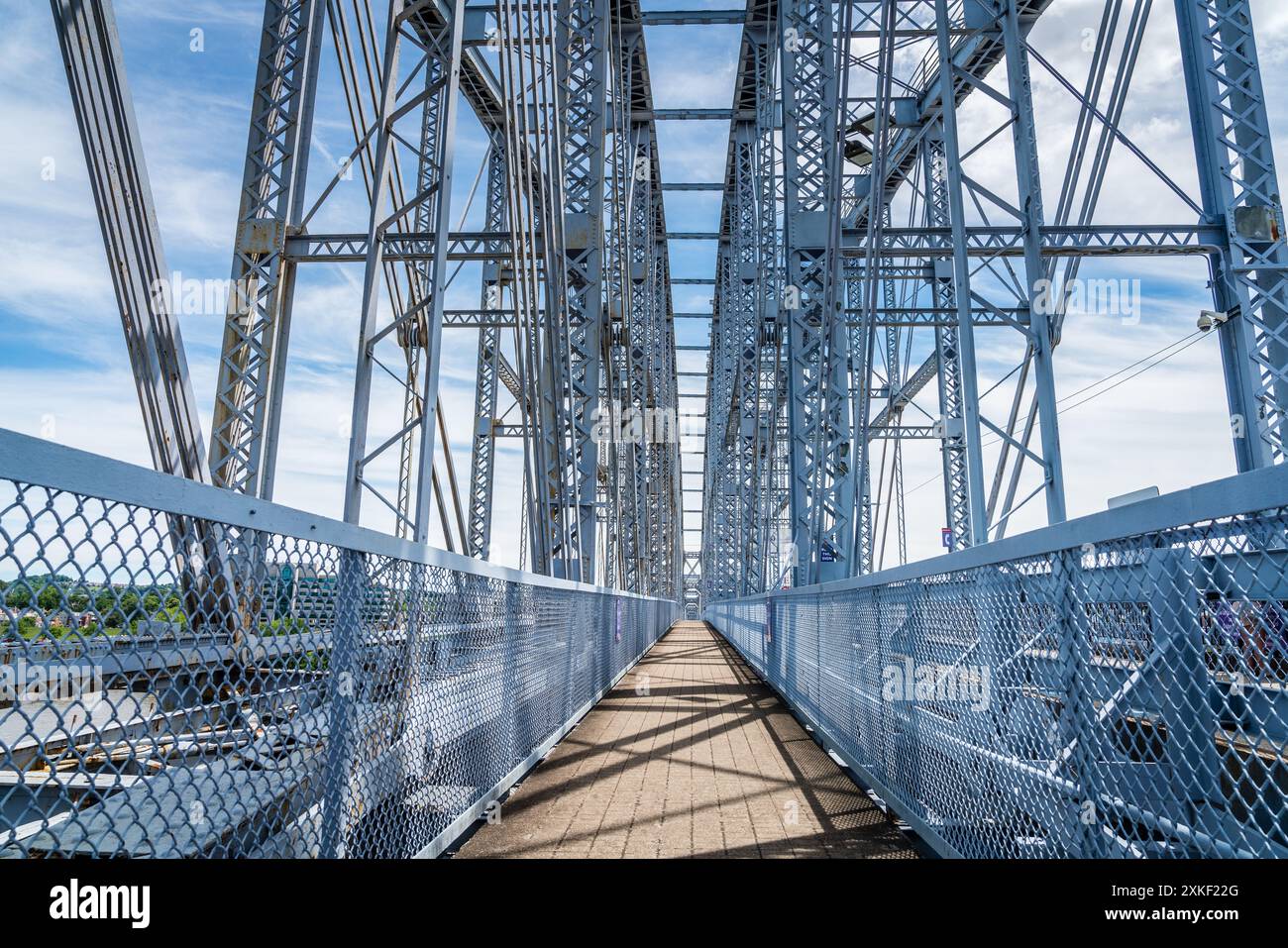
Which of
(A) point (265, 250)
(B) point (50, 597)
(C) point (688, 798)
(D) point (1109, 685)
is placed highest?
(A) point (265, 250)

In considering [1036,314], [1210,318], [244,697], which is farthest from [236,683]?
[1210,318]

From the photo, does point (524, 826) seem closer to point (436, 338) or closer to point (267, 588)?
point (267, 588)

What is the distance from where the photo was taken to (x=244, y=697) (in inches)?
80.4

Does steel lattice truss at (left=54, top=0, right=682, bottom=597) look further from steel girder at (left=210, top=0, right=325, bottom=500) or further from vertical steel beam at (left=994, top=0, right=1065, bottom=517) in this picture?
vertical steel beam at (left=994, top=0, right=1065, bottom=517)

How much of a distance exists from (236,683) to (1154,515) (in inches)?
93.1

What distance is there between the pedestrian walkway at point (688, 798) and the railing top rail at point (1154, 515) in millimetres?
1902

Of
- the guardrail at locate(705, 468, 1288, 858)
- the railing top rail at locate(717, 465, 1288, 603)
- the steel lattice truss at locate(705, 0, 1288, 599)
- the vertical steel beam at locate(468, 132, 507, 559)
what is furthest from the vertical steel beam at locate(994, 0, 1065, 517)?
the vertical steel beam at locate(468, 132, 507, 559)

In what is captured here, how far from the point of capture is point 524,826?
442 centimetres

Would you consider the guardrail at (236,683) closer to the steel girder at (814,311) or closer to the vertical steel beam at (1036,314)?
the vertical steel beam at (1036,314)

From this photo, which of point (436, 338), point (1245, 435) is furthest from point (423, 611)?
point (1245, 435)

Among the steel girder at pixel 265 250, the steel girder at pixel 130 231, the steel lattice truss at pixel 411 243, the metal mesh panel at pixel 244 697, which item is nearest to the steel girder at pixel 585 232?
the steel lattice truss at pixel 411 243

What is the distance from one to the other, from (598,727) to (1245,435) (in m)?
7.05

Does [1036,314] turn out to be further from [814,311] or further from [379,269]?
[379,269]

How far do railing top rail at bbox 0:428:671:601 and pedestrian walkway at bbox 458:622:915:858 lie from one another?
2.22 meters
